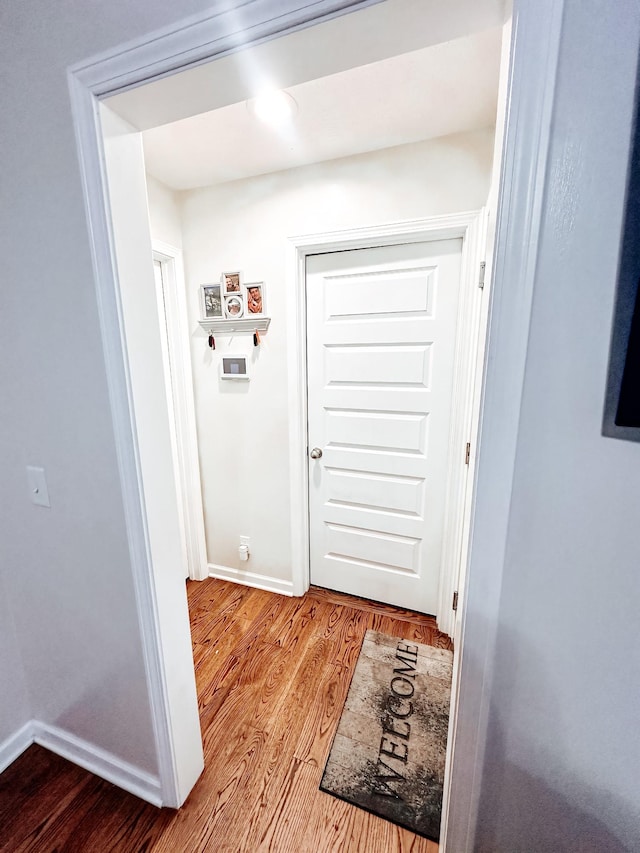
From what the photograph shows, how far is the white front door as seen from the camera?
1.63 metres

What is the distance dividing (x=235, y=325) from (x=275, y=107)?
0.94 meters

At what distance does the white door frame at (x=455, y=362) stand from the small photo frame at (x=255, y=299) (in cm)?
15

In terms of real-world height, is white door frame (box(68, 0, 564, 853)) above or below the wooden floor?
above

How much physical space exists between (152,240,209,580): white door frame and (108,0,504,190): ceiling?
0.48 m

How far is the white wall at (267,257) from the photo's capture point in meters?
1.46

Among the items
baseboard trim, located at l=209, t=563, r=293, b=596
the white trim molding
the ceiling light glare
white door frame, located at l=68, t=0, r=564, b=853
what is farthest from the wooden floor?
the ceiling light glare

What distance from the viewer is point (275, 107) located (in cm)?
123

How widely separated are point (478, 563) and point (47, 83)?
4.66ft

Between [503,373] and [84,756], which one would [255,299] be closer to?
[503,373]

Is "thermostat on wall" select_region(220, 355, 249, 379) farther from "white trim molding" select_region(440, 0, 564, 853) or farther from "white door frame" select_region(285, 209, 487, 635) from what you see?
"white trim molding" select_region(440, 0, 564, 853)

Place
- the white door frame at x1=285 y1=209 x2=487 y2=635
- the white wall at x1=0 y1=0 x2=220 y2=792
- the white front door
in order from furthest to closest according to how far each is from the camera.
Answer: the white front door
the white door frame at x1=285 y1=209 x2=487 y2=635
the white wall at x1=0 y1=0 x2=220 y2=792

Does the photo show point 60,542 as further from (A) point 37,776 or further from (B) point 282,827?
(B) point 282,827

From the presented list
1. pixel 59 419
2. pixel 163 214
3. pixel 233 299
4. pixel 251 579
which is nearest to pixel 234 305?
pixel 233 299

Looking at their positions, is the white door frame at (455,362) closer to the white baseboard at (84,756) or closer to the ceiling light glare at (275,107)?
the ceiling light glare at (275,107)
